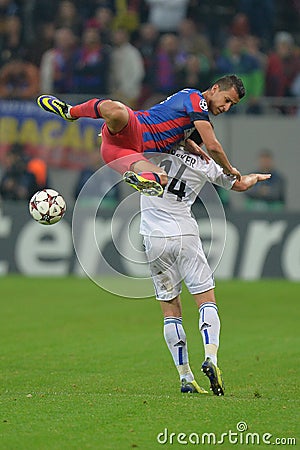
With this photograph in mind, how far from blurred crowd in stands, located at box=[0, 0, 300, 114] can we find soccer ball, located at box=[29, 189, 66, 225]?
11.4m

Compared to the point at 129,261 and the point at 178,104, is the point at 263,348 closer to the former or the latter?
the point at 129,261

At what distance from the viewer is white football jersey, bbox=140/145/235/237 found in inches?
368

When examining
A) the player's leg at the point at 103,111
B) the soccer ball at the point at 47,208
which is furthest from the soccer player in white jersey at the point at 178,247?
the soccer ball at the point at 47,208

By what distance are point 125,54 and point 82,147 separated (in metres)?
2.23

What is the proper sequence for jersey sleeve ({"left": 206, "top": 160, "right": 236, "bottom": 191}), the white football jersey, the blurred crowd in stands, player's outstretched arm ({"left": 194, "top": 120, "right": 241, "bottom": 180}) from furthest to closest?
the blurred crowd in stands
jersey sleeve ({"left": 206, "top": 160, "right": 236, "bottom": 191})
the white football jersey
player's outstretched arm ({"left": 194, "top": 120, "right": 241, "bottom": 180})

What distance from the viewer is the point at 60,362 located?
11.6m

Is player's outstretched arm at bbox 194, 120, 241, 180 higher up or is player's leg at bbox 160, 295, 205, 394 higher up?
player's outstretched arm at bbox 194, 120, 241, 180

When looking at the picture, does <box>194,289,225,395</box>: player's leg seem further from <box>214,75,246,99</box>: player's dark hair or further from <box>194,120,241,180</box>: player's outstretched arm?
<box>214,75,246,99</box>: player's dark hair

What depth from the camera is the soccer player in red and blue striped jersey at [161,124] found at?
29.3 ft

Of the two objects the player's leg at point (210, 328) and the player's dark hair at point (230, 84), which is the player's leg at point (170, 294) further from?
the player's dark hair at point (230, 84)

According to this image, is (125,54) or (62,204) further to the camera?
(125,54)

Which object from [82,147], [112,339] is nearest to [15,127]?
[82,147]

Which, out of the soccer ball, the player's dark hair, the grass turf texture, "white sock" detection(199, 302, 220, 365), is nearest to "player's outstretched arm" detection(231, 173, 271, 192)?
the player's dark hair

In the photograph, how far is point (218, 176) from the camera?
375 inches
